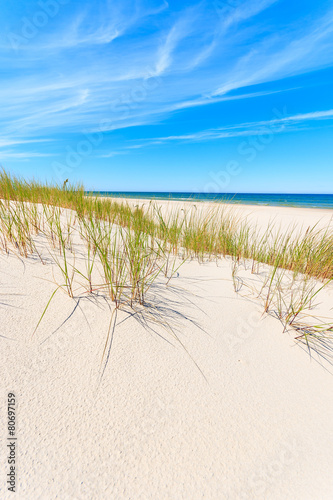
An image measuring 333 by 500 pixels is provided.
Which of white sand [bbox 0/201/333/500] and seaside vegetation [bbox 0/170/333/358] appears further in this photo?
seaside vegetation [bbox 0/170/333/358]

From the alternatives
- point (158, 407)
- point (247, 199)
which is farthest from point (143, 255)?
point (247, 199)

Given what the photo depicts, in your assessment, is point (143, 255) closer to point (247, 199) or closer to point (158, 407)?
point (158, 407)

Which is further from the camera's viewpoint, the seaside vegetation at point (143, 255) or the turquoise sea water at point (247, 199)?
the turquoise sea water at point (247, 199)

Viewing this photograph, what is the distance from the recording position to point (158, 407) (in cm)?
83

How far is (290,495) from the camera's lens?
70 centimetres

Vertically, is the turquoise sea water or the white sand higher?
the turquoise sea water

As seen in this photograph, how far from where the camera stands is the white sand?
659mm

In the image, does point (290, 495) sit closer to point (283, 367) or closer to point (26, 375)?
point (283, 367)

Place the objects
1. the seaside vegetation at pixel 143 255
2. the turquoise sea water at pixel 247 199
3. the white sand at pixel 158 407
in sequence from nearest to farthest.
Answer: the white sand at pixel 158 407, the seaside vegetation at pixel 143 255, the turquoise sea water at pixel 247 199

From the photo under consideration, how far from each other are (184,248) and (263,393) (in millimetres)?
1643

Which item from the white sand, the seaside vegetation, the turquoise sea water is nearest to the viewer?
the white sand

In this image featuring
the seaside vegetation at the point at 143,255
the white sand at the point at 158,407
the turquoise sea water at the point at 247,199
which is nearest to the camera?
the white sand at the point at 158,407

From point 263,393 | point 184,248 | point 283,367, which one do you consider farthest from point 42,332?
point 184,248

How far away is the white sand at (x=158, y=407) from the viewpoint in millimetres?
659
